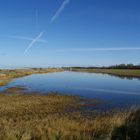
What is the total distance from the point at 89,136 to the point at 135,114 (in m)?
3.48

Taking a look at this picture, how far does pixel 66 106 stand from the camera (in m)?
22.3

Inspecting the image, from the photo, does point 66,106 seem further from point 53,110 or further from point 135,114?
point 135,114

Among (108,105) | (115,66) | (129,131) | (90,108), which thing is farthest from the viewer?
(115,66)

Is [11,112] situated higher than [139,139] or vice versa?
[139,139]

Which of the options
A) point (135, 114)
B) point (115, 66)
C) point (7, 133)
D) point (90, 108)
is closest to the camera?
point (7, 133)

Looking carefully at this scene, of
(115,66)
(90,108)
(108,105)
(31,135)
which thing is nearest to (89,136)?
(31,135)

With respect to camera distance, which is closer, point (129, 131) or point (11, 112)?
point (129, 131)

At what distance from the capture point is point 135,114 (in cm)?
999

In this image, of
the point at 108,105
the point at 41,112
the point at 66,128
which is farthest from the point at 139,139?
the point at 108,105

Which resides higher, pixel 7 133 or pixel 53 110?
pixel 7 133

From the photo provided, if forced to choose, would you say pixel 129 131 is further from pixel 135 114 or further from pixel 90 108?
pixel 90 108

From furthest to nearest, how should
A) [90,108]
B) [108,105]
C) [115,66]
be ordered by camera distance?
1. [115,66]
2. [108,105]
3. [90,108]

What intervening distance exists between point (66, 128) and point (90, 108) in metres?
13.0

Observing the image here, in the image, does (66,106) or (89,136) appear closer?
(89,136)
